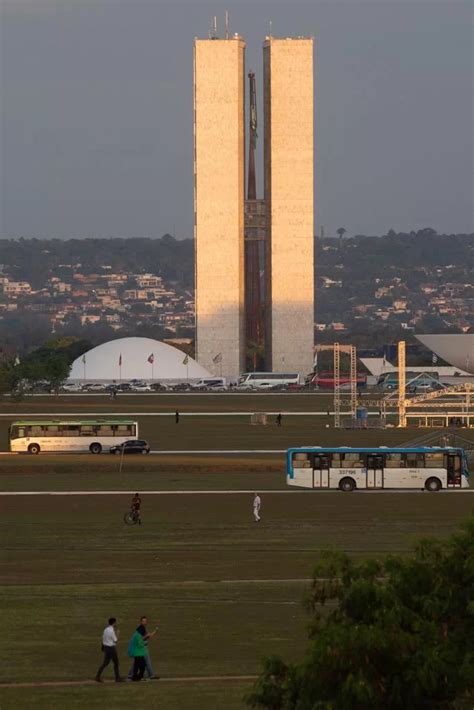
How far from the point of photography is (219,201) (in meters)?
130

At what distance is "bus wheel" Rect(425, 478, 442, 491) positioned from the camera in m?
41.2

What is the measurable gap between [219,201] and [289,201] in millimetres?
5589

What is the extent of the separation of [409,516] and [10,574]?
1100 cm

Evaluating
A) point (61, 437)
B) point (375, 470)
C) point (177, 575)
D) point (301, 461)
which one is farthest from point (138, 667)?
point (61, 437)

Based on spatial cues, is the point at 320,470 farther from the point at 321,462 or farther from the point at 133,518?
the point at 133,518

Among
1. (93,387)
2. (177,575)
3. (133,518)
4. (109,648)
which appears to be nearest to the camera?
(109,648)

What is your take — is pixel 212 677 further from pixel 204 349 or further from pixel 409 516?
pixel 204 349

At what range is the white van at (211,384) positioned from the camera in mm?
121525

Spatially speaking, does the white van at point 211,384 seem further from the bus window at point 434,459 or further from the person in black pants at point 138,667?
the person in black pants at point 138,667

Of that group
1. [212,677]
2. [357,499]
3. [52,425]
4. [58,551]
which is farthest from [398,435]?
[212,677]

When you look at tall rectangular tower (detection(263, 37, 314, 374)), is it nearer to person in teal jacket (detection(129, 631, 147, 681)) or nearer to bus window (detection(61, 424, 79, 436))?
bus window (detection(61, 424, 79, 436))

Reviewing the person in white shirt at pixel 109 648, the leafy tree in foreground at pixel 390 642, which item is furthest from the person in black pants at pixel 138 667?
the leafy tree in foreground at pixel 390 642

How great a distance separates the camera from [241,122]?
5084 inches

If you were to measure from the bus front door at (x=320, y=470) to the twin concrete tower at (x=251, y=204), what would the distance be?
3460 inches
